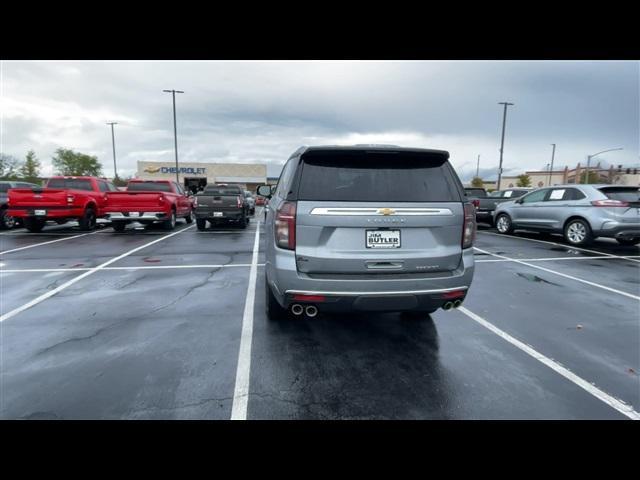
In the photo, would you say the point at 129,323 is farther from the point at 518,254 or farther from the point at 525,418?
the point at 518,254

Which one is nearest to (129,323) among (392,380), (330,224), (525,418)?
(330,224)

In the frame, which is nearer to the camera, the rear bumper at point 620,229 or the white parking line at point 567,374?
the white parking line at point 567,374

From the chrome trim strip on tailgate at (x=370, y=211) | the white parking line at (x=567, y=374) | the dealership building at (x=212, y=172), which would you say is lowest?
the white parking line at (x=567, y=374)

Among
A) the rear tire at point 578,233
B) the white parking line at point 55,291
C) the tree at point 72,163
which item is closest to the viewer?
the white parking line at point 55,291

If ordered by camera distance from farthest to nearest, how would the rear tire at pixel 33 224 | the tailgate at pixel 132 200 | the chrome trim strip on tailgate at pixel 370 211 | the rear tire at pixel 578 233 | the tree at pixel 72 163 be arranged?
the tree at pixel 72 163
the rear tire at pixel 33 224
the tailgate at pixel 132 200
the rear tire at pixel 578 233
the chrome trim strip on tailgate at pixel 370 211

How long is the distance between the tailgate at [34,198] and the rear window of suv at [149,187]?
95.6 inches

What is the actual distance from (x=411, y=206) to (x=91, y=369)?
123 inches

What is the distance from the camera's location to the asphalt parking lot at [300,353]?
8.02 feet

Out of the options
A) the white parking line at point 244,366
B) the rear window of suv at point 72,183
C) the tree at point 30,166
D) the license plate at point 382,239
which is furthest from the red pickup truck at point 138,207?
the tree at point 30,166

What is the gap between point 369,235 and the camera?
282 centimetres

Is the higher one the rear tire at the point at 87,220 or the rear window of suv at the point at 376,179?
the rear window of suv at the point at 376,179

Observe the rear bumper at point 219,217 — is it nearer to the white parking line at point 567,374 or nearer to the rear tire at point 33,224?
the rear tire at point 33,224

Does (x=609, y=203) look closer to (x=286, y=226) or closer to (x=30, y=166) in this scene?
(x=286, y=226)

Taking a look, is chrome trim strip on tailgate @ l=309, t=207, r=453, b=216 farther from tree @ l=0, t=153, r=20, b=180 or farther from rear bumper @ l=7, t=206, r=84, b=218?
tree @ l=0, t=153, r=20, b=180
